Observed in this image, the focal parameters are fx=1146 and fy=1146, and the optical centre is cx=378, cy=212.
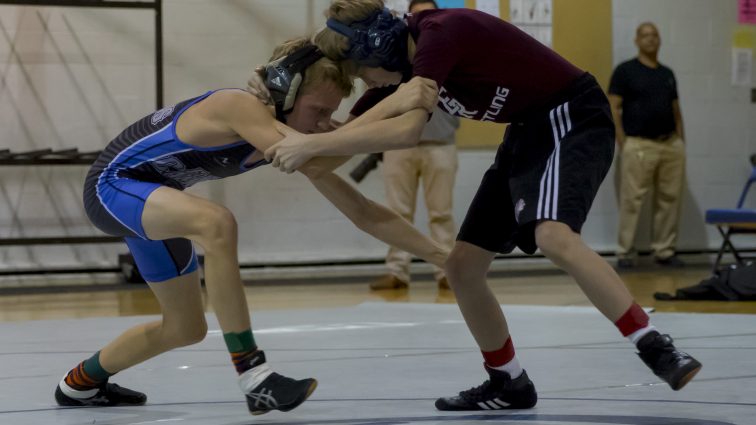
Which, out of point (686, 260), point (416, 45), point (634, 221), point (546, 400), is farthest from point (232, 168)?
point (686, 260)

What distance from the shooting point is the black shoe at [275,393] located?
2.65 meters

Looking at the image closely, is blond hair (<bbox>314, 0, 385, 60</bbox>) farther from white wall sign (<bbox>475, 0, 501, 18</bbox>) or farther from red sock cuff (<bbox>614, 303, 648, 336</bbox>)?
white wall sign (<bbox>475, 0, 501, 18</bbox>)

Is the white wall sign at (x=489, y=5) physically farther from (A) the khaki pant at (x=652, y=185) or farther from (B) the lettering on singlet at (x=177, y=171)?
(B) the lettering on singlet at (x=177, y=171)

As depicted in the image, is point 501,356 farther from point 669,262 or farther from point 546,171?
point 669,262

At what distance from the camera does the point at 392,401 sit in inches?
125

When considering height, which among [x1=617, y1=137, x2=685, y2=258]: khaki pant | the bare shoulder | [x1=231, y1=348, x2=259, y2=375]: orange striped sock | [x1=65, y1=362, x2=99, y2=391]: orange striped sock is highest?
the bare shoulder

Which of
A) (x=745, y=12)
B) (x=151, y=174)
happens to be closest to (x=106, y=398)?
(x=151, y=174)

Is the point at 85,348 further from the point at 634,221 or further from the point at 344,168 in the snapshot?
the point at 634,221

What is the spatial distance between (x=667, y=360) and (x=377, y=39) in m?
1.02

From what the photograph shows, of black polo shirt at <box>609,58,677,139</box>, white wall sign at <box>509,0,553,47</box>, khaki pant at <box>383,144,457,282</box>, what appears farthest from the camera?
white wall sign at <box>509,0,553,47</box>

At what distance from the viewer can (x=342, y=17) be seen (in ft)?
9.26

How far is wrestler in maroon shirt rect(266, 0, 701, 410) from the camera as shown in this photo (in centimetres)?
270

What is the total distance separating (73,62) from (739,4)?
5116 mm

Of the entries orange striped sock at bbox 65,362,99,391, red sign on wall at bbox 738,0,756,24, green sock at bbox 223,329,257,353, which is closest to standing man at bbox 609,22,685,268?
red sign on wall at bbox 738,0,756,24
